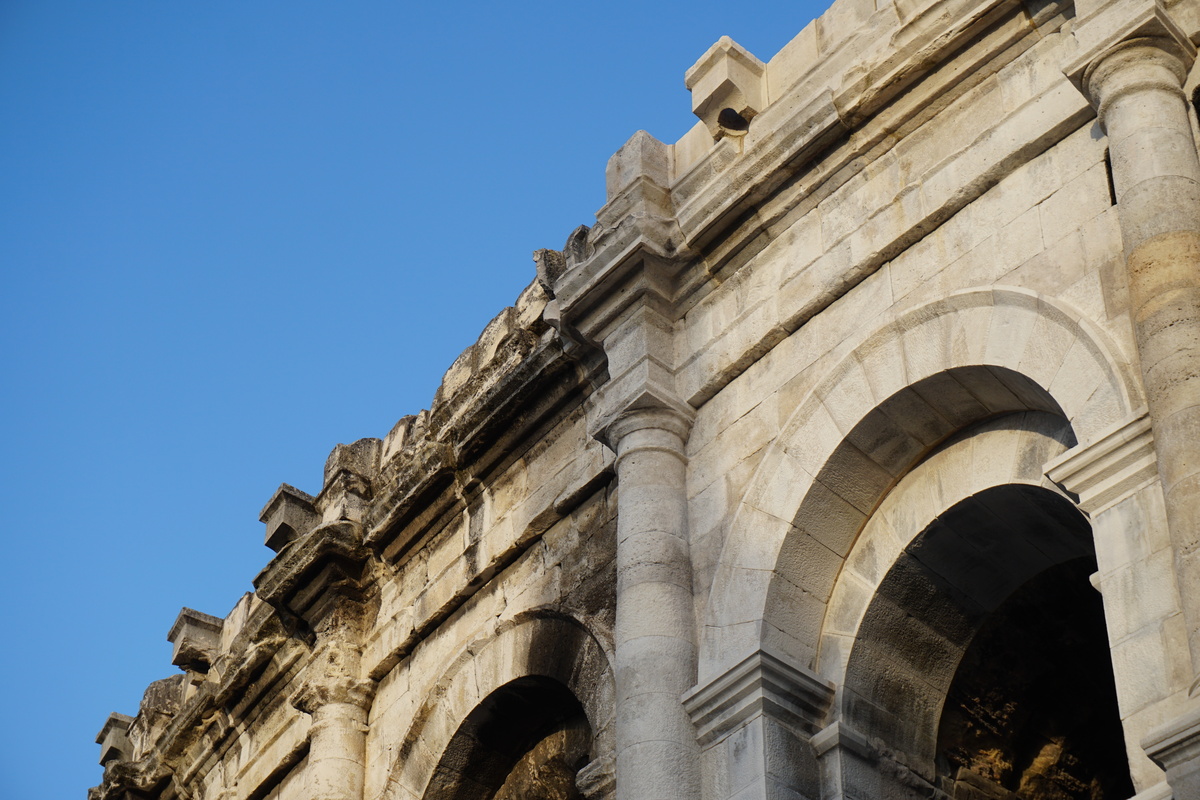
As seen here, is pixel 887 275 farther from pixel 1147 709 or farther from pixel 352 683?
pixel 352 683

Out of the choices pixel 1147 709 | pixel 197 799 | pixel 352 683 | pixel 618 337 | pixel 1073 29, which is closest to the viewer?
pixel 1147 709

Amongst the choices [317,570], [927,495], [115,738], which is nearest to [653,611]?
[927,495]

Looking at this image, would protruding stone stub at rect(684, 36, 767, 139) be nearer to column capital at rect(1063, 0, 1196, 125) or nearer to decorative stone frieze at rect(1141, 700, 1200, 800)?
column capital at rect(1063, 0, 1196, 125)

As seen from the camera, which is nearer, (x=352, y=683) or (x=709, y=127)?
(x=709, y=127)

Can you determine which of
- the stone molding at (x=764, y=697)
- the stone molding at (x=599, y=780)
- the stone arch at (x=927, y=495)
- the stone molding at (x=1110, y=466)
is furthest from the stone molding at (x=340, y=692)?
the stone molding at (x=1110, y=466)

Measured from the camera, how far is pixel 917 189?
8.07 meters

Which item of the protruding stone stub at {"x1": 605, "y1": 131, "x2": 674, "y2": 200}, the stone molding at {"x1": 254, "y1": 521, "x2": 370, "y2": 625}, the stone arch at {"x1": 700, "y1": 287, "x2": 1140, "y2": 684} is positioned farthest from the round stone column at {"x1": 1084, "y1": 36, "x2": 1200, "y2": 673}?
the stone molding at {"x1": 254, "y1": 521, "x2": 370, "y2": 625}

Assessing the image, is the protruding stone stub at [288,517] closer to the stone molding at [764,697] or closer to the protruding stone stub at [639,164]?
the protruding stone stub at [639,164]

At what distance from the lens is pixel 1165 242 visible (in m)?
6.34

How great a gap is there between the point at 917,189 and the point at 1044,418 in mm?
1292

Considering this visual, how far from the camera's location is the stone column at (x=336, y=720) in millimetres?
10922

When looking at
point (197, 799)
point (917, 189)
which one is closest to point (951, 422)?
point (917, 189)

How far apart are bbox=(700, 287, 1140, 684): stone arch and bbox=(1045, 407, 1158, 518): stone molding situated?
773 mm

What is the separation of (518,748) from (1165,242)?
5644 millimetres
